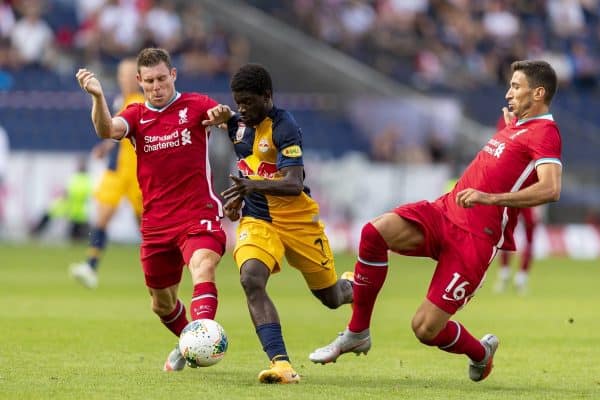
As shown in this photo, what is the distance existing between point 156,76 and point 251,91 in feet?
3.07

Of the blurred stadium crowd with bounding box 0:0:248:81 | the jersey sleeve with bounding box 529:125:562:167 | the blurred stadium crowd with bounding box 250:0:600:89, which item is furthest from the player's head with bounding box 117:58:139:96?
the blurred stadium crowd with bounding box 250:0:600:89

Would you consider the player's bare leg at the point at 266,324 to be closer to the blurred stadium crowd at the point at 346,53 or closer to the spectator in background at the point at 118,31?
the blurred stadium crowd at the point at 346,53

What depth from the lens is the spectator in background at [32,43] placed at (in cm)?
2955

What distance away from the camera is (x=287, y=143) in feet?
31.7

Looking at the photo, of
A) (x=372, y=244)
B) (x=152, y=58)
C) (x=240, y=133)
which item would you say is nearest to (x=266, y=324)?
(x=372, y=244)

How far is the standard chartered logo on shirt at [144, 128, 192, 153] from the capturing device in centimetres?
1013

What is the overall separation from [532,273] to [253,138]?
47.0ft

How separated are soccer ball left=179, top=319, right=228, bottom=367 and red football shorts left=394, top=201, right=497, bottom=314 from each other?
153 cm

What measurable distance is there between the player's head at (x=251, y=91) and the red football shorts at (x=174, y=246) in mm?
927

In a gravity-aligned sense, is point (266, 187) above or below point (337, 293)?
above

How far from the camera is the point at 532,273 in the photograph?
23391 mm

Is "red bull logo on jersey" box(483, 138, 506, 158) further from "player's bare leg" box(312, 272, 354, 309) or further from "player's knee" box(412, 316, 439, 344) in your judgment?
"player's bare leg" box(312, 272, 354, 309)

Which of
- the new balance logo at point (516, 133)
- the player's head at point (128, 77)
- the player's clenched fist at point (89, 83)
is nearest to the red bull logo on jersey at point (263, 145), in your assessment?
the player's clenched fist at point (89, 83)

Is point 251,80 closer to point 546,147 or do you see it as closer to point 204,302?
point 204,302
